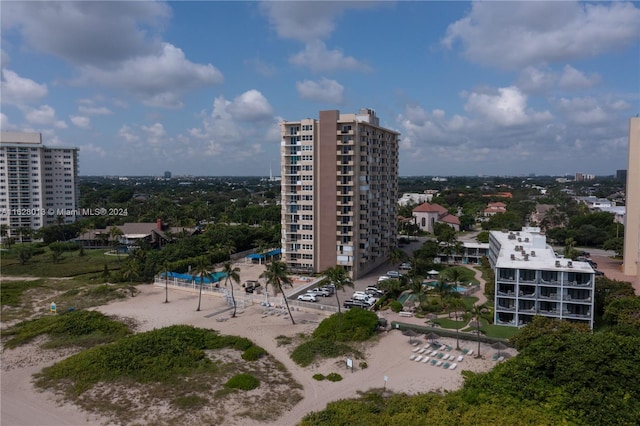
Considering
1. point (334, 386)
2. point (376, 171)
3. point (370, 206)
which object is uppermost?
point (376, 171)

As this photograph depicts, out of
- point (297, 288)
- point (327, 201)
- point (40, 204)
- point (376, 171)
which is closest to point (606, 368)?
point (297, 288)

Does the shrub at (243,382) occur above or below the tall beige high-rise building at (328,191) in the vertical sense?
below

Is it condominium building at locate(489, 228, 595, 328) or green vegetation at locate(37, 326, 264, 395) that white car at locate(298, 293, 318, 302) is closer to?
green vegetation at locate(37, 326, 264, 395)

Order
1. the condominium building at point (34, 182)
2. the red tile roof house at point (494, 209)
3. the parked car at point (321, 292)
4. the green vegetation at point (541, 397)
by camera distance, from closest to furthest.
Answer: the green vegetation at point (541, 397) < the parked car at point (321, 292) < the condominium building at point (34, 182) < the red tile roof house at point (494, 209)

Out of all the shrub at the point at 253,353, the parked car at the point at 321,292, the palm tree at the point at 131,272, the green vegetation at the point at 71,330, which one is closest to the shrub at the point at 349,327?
the shrub at the point at 253,353

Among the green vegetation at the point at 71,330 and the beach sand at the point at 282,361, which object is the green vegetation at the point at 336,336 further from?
the green vegetation at the point at 71,330

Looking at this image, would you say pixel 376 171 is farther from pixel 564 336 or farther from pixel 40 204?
pixel 40 204
